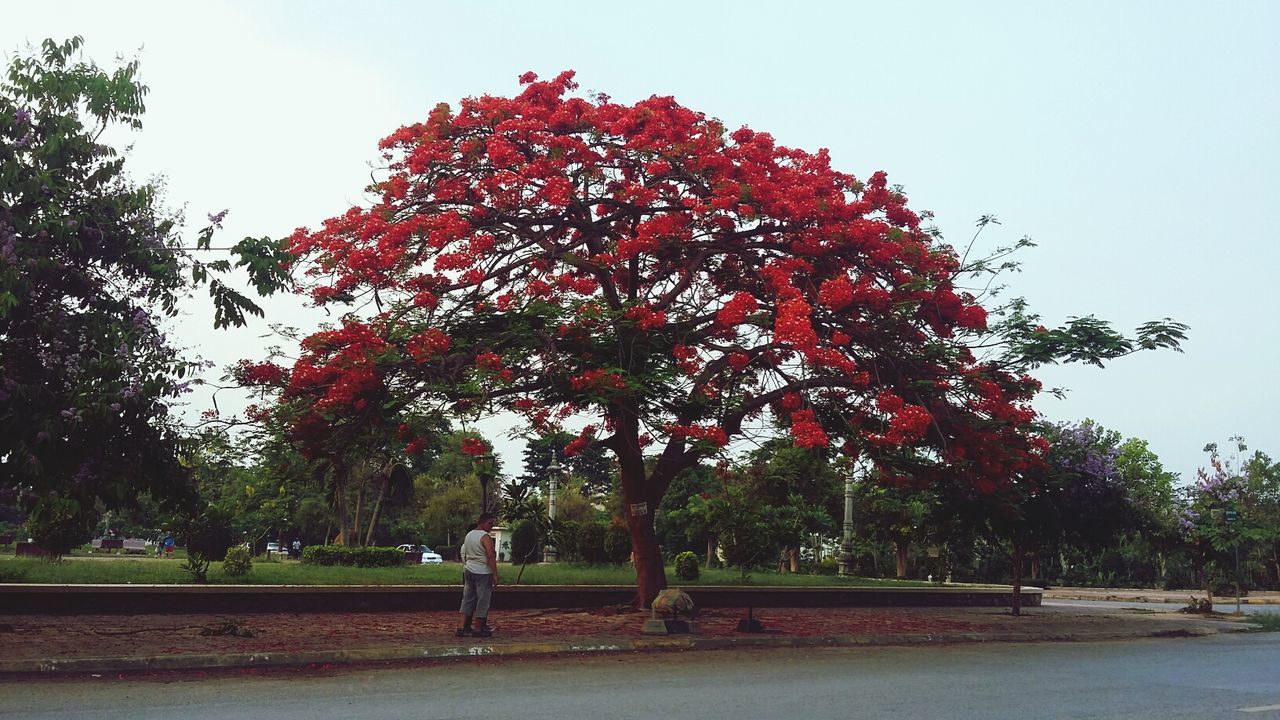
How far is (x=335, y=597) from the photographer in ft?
55.4

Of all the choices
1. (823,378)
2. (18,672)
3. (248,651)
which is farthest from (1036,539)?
(18,672)

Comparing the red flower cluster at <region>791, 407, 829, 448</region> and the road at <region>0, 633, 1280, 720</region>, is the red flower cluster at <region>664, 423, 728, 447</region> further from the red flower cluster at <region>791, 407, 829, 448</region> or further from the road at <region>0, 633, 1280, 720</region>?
the road at <region>0, 633, 1280, 720</region>

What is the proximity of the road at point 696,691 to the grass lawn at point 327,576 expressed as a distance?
7.90m

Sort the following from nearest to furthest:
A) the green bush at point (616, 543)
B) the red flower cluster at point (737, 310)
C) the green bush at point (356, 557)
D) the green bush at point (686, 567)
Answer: the red flower cluster at point (737, 310) < the green bush at point (356, 557) < the green bush at point (686, 567) < the green bush at point (616, 543)

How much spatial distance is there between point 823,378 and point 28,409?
432 inches

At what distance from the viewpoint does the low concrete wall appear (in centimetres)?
1473

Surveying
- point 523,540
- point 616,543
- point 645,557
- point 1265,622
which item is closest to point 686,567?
point 616,543

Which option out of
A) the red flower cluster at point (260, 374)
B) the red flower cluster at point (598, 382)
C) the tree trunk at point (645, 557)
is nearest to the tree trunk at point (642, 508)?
the tree trunk at point (645, 557)

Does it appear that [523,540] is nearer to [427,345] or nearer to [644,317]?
[427,345]

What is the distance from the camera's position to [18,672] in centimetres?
1002

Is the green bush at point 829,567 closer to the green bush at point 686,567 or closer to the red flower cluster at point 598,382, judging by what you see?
the green bush at point 686,567

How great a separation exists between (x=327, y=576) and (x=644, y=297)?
8.56 m

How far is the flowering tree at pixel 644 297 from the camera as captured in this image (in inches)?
595

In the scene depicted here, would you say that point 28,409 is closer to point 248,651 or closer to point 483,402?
point 248,651
